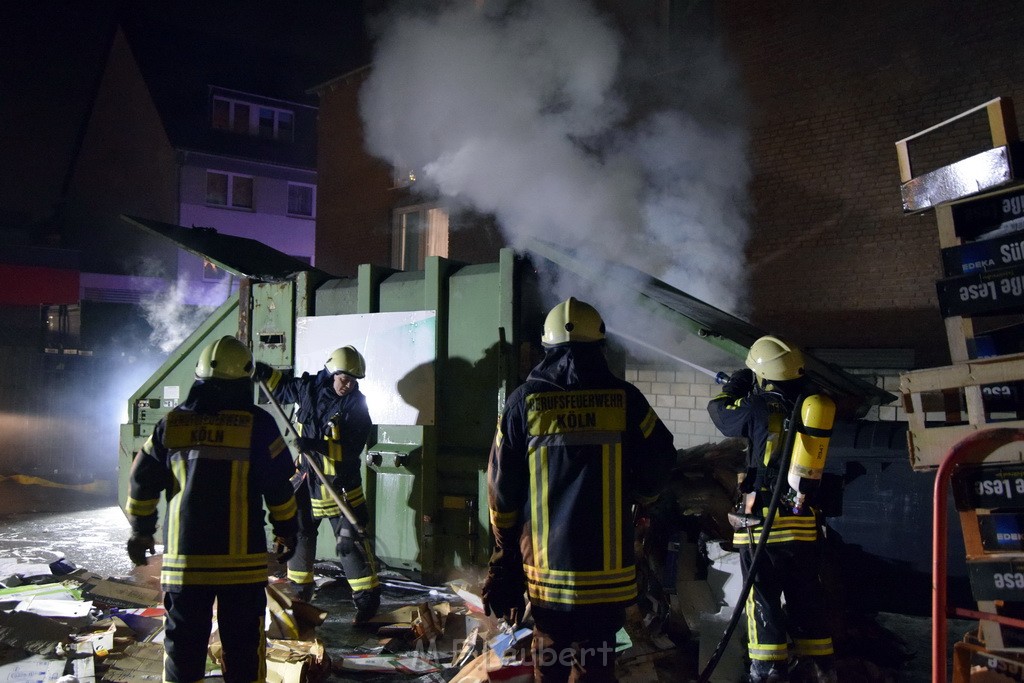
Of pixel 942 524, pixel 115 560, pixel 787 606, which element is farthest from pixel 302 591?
pixel 942 524

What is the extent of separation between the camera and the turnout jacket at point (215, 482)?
3.33m

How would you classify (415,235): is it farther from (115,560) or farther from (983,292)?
(983,292)

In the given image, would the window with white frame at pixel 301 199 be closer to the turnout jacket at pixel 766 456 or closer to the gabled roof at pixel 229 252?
the gabled roof at pixel 229 252

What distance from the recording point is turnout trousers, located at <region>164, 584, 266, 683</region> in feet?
10.7

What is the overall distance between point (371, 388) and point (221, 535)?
2754 millimetres

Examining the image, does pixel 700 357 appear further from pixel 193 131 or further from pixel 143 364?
pixel 193 131

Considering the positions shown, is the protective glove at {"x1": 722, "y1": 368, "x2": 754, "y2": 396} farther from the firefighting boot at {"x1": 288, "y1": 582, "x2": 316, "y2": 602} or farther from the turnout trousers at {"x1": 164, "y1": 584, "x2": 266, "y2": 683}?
the firefighting boot at {"x1": 288, "y1": 582, "x2": 316, "y2": 602}

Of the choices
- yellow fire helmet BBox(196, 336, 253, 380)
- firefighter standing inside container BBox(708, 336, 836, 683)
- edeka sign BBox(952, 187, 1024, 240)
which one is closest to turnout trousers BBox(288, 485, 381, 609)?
yellow fire helmet BBox(196, 336, 253, 380)

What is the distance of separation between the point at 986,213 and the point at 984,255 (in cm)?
22

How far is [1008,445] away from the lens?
8.88ft

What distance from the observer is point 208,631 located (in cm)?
337

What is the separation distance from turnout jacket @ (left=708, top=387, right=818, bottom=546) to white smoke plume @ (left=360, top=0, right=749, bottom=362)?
511cm

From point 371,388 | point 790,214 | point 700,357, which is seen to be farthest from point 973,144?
point 371,388

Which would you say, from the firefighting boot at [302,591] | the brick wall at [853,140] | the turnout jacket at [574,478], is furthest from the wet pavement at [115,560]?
the brick wall at [853,140]
